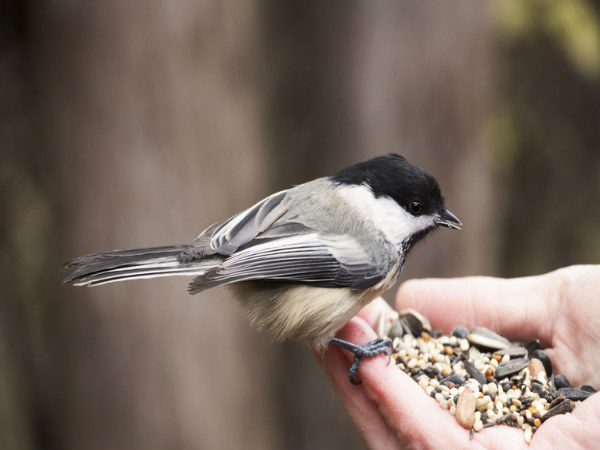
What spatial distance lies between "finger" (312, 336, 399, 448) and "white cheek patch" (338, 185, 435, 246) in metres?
0.39

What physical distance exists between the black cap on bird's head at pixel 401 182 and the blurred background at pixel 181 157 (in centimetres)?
82

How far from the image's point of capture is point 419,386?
5.07 ft

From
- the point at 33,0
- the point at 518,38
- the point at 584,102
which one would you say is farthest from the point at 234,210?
the point at 584,102

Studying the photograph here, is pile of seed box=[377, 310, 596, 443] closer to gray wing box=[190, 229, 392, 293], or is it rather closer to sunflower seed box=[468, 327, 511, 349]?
sunflower seed box=[468, 327, 511, 349]

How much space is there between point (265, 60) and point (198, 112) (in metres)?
0.61

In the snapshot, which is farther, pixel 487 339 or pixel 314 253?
pixel 487 339

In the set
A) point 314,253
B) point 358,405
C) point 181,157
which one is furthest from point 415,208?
point 181,157

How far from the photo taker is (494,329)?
191 cm

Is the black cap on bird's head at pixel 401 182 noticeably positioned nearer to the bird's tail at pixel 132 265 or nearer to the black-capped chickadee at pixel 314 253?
the black-capped chickadee at pixel 314 253

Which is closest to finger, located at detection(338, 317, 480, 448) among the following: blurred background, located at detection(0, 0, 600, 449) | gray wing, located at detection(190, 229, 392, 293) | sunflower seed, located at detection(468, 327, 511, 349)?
gray wing, located at detection(190, 229, 392, 293)

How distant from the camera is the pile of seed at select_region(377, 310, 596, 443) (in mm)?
1449

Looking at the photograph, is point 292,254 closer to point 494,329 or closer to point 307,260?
point 307,260

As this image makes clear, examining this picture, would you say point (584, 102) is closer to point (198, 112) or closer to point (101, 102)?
point (198, 112)

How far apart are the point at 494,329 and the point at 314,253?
745mm
